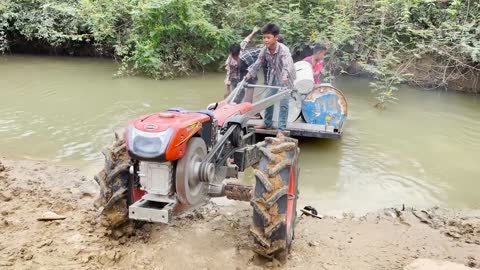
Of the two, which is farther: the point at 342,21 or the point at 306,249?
the point at 342,21

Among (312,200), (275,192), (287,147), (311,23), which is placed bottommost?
(312,200)

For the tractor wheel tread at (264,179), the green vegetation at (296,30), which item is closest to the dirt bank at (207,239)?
the tractor wheel tread at (264,179)

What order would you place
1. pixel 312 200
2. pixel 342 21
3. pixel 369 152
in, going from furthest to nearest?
pixel 342 21 → pixel 369 152 → pixel 312 200

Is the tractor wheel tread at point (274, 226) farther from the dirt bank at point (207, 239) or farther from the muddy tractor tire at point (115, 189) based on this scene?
the muddy tractor tire at point (115, 189)

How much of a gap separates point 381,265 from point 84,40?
13941 mm

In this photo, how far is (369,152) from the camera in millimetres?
7215

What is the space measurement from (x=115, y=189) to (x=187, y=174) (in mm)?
715

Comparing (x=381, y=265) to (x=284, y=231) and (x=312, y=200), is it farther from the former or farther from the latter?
(x=312, y=200)

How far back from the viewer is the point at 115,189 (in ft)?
11.8

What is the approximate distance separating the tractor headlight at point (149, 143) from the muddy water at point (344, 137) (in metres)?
2.70

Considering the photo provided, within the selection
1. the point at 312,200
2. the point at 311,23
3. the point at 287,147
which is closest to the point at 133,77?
the point at 311,23

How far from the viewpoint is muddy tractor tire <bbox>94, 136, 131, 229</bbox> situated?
11.7ft

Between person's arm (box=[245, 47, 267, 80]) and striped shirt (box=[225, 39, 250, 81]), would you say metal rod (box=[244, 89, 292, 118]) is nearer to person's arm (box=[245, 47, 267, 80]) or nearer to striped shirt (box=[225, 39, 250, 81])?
person's arm (box=[245, 47, 267, 80])

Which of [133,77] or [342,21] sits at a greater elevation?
[342,21]
